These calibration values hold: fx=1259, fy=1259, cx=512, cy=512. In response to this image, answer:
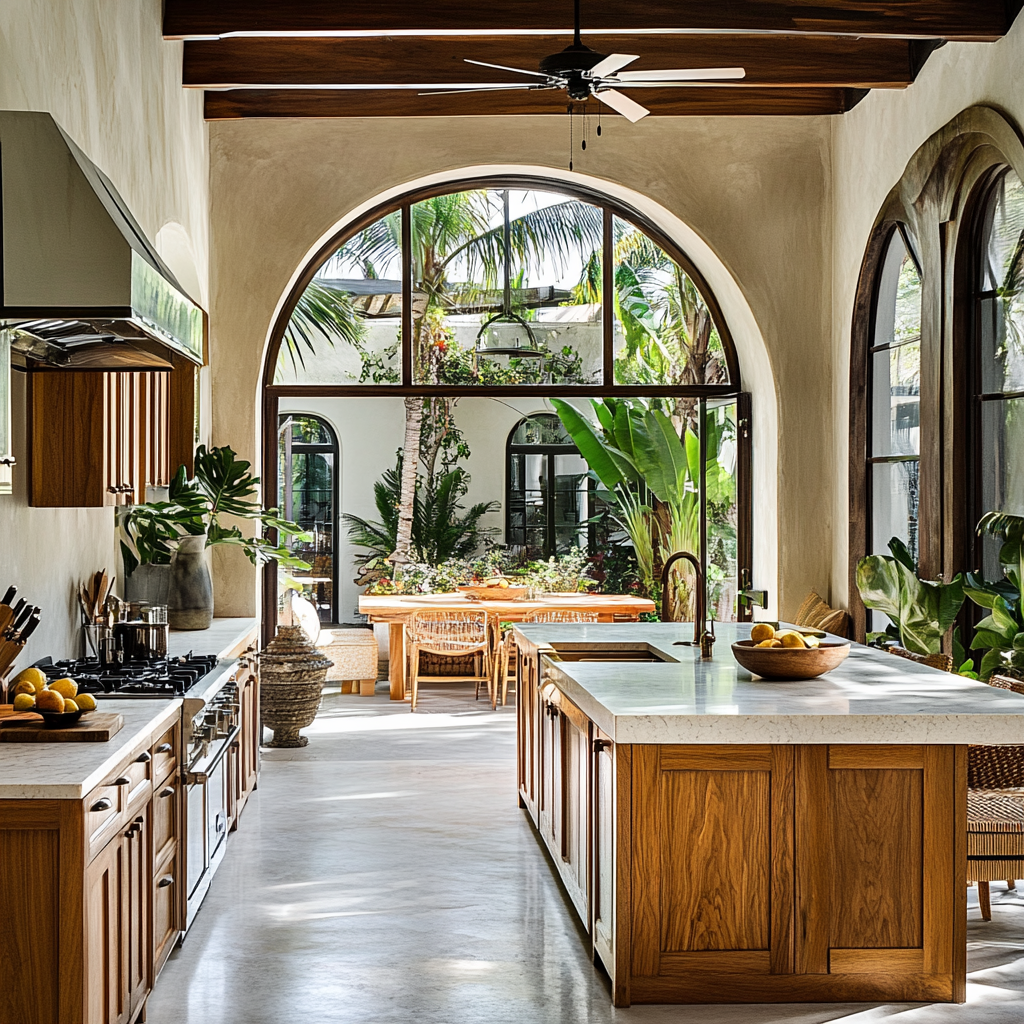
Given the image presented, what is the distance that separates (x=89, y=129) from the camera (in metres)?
5.43

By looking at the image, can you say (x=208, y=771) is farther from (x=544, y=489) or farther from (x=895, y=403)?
(x=544, y=489)

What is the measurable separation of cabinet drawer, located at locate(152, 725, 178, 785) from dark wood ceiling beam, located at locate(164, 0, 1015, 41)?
13.5 feet

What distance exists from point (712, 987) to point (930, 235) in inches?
188

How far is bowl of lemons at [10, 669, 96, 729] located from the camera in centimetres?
353

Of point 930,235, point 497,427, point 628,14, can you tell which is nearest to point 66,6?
point 628,14

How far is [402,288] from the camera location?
9203 millimetres

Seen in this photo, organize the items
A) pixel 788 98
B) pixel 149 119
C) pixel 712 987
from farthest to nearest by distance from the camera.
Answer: pixel 788 98
pixel 149 119
pixel 712 987

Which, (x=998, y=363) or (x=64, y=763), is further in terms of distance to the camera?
(x=998, y=363)

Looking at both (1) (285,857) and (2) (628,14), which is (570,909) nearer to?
(1) (285,857)

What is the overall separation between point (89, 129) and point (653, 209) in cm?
466

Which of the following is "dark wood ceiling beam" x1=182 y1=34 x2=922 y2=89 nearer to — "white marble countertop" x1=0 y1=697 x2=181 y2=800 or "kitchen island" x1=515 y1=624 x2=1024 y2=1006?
"kitchen island" x1=515 y1=624 x2=1024 y2=1006

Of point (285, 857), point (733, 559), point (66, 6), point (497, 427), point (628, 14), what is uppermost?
point (628, 14)

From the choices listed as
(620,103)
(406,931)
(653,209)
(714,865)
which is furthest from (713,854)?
(653,209)

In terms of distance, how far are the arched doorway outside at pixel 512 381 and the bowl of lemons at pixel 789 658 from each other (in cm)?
454
